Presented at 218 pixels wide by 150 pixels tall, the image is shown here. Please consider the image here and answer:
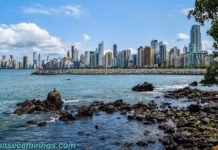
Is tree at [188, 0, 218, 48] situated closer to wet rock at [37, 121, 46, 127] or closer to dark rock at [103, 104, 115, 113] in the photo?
wet rock at [37, 121, 46, 127]

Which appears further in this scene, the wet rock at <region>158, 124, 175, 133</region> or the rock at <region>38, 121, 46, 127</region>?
the rock at <region>38, 121, 46, 127</region>

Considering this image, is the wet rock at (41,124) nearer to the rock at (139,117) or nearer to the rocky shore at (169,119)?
the rocky shore at (169,119)

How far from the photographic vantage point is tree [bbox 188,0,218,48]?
27.4m

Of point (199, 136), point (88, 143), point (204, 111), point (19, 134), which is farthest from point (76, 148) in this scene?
point (204, 111)

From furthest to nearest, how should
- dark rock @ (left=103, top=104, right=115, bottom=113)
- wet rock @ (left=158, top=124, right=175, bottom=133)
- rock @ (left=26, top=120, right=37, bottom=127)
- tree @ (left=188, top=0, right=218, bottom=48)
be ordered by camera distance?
dark rock @ (left=103, top=104, right=115, bottom=113) → rock @ (left=26, top=120, right=37, bottom=127) → wet rock @ (left=158, top=124, right=175, bottom=133) → tree @ (left=188, top=0, right=218, bottom=48)

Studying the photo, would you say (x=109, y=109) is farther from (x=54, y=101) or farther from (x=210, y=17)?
(x=210, y=17)

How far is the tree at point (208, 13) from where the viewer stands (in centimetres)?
2744

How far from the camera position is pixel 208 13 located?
2833 centimetres

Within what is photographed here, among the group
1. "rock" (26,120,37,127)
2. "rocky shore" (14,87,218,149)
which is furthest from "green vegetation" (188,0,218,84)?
"rock" (26,120,37,127)

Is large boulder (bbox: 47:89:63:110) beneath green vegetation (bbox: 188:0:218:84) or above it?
beneath

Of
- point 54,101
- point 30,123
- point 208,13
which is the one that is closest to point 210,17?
point 208,13

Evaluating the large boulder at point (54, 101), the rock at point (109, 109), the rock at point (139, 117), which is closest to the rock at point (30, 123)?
the rock at point (139, 117)

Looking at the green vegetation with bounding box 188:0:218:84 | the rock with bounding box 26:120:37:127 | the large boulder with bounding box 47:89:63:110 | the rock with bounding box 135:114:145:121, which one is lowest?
the rock with bounding box 26:120:37:127

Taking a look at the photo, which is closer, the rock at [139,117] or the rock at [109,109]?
the rock at [139,117]
